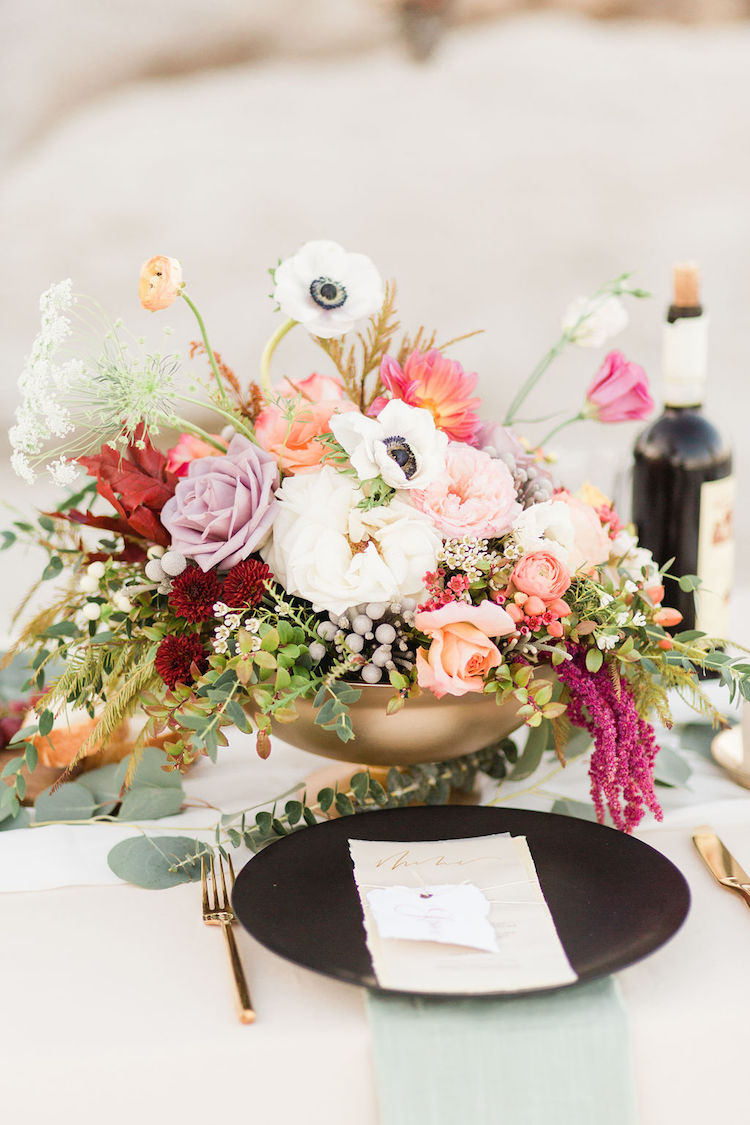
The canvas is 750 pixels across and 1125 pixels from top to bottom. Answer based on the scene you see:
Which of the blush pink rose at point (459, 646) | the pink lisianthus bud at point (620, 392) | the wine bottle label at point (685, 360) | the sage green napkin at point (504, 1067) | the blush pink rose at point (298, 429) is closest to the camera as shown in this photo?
the sage green napkin at point (504, 1067)

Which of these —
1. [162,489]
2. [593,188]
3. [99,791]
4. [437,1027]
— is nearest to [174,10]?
[593,188]

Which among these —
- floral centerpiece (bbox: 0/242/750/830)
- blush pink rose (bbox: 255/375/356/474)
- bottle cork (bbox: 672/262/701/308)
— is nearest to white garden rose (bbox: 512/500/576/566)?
floral centerpiece (bbox: 0/242/750/830)

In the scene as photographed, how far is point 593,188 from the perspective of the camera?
6.19 ft

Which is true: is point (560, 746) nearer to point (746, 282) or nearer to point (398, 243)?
point (398, 243)

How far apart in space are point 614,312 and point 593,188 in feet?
3.53

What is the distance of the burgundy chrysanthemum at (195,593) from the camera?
0.72 meters

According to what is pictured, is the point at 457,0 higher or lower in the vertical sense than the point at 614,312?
higher

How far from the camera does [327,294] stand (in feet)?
2.49

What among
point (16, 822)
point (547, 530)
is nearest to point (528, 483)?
point (547, 530)

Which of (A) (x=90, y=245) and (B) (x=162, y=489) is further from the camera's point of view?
(A) (x=90, y=245)

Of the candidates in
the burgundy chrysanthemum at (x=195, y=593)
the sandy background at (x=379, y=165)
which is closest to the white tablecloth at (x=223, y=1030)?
the burgundy chrysanthemum at (x=195, y=593)

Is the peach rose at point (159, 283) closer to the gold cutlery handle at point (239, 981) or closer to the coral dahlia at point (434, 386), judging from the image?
the coral dahlia at point (434, 386)

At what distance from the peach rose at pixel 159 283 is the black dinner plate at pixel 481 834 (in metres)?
0.39

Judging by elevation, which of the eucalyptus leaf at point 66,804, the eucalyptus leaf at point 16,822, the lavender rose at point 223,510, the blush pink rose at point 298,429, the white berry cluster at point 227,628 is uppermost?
the blush pink rose at point 298,429
